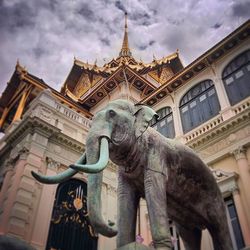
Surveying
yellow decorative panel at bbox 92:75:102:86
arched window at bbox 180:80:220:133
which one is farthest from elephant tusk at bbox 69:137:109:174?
yellow decorative panel at bbox 92:75:102:86

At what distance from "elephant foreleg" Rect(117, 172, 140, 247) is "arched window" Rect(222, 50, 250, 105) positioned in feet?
36.8

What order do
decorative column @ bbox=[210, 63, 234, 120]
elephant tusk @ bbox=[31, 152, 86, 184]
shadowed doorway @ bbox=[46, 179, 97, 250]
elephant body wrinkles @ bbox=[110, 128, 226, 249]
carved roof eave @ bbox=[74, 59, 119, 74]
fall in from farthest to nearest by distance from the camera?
carved roof eave @ bbox=[74, 59, 119, 74] → decorative column @ bbox=[210, 63, 234, 120] → shadowed doorway @ bbox=[46, 179, 97, 250] → elephant body wrinkles @ bbox=[110, 128, 226, 249] → elephant tusk @ bbox=[31, 152, 86, 184]

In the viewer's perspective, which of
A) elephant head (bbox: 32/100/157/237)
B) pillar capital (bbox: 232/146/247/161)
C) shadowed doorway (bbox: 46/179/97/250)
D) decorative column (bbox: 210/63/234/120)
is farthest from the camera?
decorative column (bbox: 210/63/234/120)

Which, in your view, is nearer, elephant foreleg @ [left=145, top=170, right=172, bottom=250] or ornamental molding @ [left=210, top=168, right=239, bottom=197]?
elephant foreleg @ [left=145, top=170, right=172, bottom=250]

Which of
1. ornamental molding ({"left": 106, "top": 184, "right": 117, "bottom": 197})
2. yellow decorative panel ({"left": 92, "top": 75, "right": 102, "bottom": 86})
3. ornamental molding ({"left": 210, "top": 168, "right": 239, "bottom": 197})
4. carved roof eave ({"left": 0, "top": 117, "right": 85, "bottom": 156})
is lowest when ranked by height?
ornamental molding ({"left": 210, "top": 168, "right": 239, "bottom": 197})

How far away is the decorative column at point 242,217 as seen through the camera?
33.5 ft

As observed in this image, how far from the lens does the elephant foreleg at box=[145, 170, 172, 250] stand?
10.4 feet

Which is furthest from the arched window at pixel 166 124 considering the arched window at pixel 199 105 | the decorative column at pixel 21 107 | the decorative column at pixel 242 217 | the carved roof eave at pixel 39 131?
the decorative column at pixel 21 107

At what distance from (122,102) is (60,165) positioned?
11.1 m

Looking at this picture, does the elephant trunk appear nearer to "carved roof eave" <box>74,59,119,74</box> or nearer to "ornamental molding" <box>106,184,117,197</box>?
"ornamental molding" <box>106,184,117,197</box>

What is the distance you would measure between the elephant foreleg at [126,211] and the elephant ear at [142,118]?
636 mm

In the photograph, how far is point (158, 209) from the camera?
3.33m

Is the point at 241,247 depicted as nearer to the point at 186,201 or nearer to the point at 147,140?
the point at 186,201

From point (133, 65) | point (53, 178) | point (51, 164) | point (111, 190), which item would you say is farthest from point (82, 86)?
point (53, 178)
